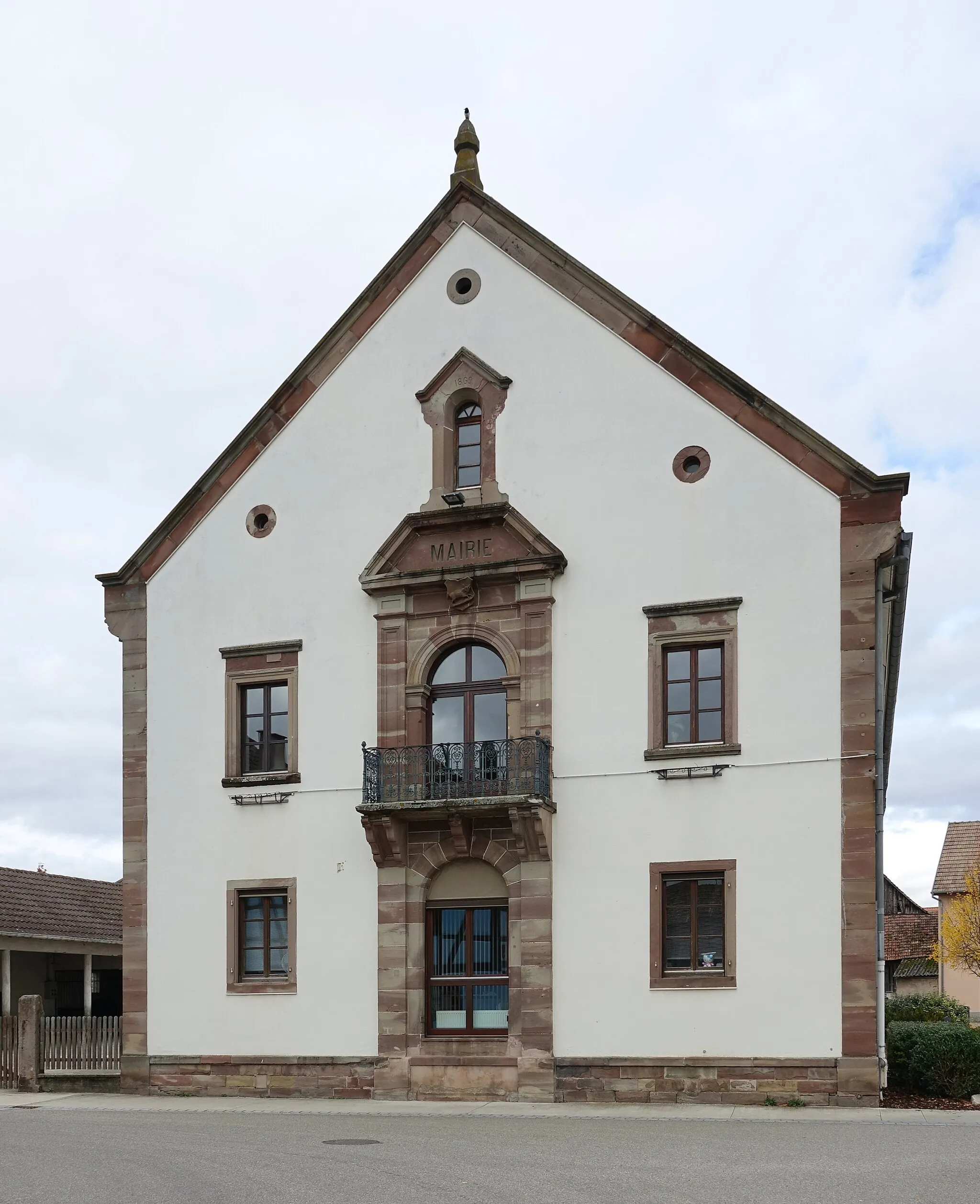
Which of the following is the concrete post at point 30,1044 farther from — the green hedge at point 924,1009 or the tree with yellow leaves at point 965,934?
the tree with yellow leaves at point 965,934

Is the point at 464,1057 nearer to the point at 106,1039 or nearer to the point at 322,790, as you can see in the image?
the point at 322,790

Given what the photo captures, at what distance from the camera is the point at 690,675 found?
71.5 ft

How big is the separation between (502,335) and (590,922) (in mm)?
9012

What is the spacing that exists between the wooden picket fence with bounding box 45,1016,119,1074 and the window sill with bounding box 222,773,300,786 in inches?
189

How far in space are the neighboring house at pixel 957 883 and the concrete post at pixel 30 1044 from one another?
34.9 metres

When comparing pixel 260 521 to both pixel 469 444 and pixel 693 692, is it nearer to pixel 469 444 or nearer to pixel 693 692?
pixel 469 444

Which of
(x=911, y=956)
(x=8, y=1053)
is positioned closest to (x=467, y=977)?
(x=8, y=1053)

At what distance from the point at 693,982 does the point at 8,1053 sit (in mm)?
11772

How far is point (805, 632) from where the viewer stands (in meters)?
21.1

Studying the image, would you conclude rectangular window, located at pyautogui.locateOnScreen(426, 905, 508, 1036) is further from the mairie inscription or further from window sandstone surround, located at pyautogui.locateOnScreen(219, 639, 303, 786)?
the mairie inscription

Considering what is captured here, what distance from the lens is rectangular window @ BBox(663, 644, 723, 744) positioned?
21.6 meters

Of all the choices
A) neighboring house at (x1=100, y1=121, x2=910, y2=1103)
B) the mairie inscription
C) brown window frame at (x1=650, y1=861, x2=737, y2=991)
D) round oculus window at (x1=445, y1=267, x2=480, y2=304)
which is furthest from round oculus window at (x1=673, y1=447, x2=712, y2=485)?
brown window frame at (x1=650, y1=861, x2=737, y2=991)

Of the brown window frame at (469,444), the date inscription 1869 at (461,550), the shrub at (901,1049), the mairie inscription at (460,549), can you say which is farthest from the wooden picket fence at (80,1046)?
the shrub at (901,1049)

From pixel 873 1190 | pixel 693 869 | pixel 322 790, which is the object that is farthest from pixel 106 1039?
pixel 873 1190
